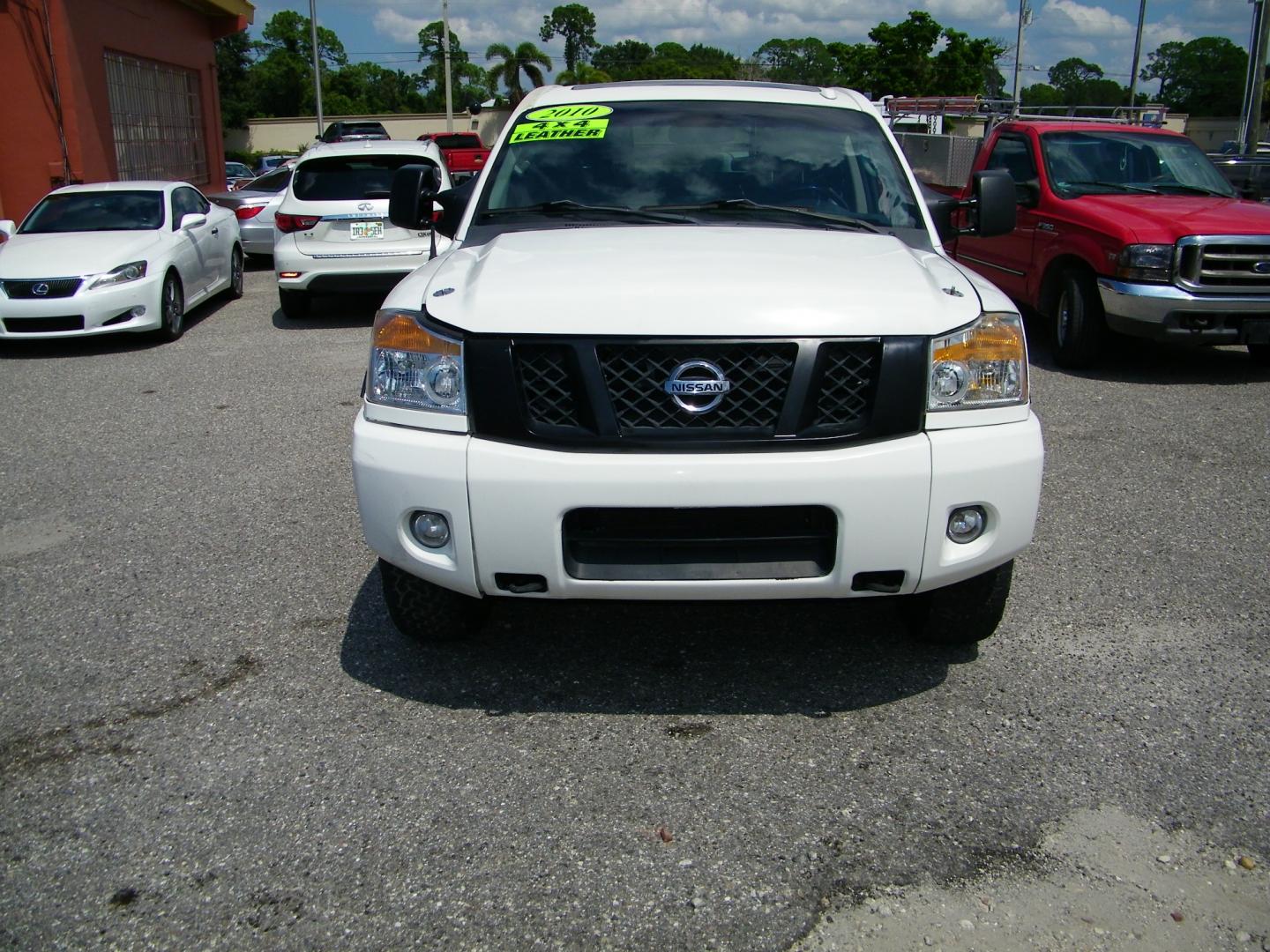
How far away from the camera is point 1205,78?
3533 inches

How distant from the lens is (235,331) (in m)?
10.9

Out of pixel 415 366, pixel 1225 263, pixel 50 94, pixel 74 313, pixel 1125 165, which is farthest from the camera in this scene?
pixel 50 94

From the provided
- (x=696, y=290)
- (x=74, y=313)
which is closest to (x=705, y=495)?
(x=696, y=290)

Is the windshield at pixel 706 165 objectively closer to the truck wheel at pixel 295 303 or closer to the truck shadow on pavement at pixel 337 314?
the truck shadow on pavement at pixel 337 314

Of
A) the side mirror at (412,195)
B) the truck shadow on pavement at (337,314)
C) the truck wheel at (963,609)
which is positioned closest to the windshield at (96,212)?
the truck shadow on pavement at (337,314)

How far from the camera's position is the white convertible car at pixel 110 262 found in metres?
9.71

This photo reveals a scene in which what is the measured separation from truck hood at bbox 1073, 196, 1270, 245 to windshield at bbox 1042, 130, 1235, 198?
244 millimetres

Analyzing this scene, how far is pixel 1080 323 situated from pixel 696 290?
20.8 feet

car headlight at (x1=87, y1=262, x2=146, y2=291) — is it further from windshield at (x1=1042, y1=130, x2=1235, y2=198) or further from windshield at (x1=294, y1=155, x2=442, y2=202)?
windshield at (x1=1042, y1=130, x2=1235, y2=198)

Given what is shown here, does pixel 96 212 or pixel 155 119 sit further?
pixel 155 119

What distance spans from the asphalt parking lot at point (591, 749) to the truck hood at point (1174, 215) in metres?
3.33

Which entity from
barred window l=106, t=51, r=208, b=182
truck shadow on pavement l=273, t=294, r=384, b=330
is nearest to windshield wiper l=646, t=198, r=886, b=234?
truck shadow on pavement l=273, t=294, r=384, b=330

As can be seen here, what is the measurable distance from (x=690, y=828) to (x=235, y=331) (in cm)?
924

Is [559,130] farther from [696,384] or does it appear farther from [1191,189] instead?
[1191,189]
